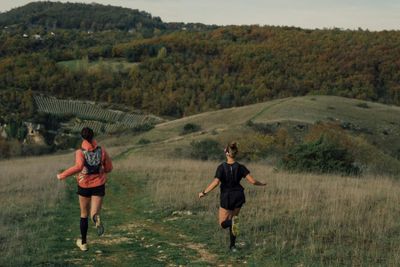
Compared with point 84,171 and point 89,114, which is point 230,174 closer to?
point 84,171

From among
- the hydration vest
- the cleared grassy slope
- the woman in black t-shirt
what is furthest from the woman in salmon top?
the cleared grassy slope

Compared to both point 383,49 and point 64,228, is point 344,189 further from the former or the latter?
point 383,49

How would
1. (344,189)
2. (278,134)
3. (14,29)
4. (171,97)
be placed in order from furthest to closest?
(14,29) < (171,97) < (278,134) < (344,189)

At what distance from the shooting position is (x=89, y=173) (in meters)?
8.91

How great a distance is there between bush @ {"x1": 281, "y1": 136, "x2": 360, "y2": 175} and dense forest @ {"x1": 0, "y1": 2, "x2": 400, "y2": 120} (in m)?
78.7

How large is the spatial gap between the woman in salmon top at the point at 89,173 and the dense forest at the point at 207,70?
293ft

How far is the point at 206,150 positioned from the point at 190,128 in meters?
15.1

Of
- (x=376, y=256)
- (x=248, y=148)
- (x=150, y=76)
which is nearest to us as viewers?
(x=376, y=256)

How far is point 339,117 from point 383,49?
86.3 metres

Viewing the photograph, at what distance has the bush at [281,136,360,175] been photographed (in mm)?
22453

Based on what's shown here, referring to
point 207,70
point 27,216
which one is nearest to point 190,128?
point 27,216

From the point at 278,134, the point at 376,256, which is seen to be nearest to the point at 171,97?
the point at 278,134

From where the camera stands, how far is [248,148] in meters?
35.9

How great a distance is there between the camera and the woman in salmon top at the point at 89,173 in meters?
8.85
